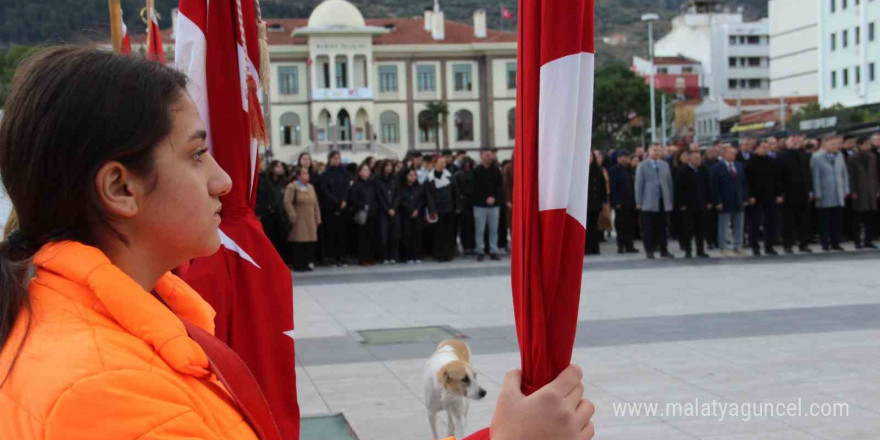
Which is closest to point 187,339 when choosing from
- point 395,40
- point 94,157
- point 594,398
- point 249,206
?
point 94,157

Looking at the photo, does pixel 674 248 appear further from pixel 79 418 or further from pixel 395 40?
pixel 395 40

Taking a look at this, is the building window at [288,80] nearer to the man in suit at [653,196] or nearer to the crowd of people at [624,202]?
the crowd of people at [624,202]

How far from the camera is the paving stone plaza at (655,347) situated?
600cm

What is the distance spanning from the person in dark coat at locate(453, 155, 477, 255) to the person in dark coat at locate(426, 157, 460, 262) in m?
0.14

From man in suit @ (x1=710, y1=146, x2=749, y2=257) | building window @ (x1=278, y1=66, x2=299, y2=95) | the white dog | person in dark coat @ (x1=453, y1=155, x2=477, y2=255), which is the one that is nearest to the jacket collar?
the white dog

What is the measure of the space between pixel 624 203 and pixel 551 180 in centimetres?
1653

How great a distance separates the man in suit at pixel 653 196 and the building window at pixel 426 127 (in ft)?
209

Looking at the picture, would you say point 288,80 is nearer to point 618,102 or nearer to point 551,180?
point 618,102

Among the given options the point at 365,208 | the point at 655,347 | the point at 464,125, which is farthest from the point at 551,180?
the point at 464,125

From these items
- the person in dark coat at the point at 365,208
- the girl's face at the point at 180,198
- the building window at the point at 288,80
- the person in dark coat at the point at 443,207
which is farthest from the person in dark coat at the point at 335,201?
the building window at the point at 288,80

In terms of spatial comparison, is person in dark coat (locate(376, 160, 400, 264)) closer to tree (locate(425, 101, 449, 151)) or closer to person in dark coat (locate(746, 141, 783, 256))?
person in dark coat (locate(746, 141, 783, 256))

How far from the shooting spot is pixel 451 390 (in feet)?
18.0

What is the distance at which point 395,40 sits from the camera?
81.8m

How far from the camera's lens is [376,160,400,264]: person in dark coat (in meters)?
16.9
